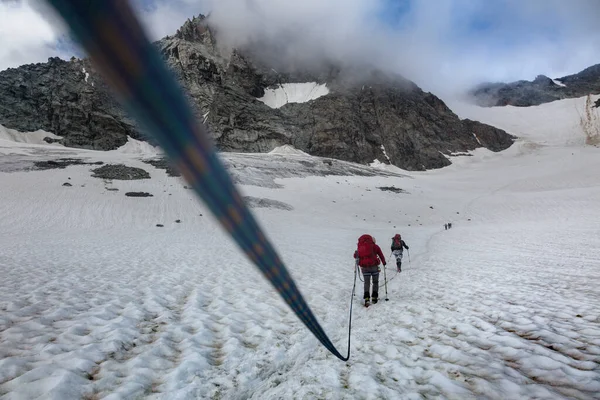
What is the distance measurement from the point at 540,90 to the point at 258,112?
15473 cm

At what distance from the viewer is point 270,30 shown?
164m

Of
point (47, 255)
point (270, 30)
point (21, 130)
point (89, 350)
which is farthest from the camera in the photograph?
point (270, 30)

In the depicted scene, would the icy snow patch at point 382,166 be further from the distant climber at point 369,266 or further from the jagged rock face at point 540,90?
the jagged rock face at point 540,90

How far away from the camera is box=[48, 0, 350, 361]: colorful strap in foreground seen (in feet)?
3.79

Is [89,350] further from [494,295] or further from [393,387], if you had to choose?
[494,295]

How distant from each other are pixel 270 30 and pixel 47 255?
571 ft

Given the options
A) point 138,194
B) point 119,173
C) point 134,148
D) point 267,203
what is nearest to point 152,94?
point 267,203

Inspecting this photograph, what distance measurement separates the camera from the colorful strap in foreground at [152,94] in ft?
3.79

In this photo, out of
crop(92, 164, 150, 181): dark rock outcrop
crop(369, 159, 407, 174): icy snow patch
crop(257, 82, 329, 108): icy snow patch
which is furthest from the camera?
crop(257, 82, 329, 108): icy snow patch

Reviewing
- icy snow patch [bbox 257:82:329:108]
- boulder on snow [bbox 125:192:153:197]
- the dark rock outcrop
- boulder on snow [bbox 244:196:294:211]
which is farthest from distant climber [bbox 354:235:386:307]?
icy snow patch [bbox 257:82:329:108]

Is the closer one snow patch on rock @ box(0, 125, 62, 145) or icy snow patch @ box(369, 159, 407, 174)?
snow patch on rock @ box(0, 125, 62, 145)

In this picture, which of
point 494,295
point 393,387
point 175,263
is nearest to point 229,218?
point 393,387

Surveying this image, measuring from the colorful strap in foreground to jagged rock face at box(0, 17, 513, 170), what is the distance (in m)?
103

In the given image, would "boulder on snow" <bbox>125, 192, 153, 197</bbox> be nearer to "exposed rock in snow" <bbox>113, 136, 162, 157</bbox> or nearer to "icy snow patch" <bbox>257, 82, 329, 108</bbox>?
"exposed rock in snow" <bbox>113, 136, 162, 157</bbox>
